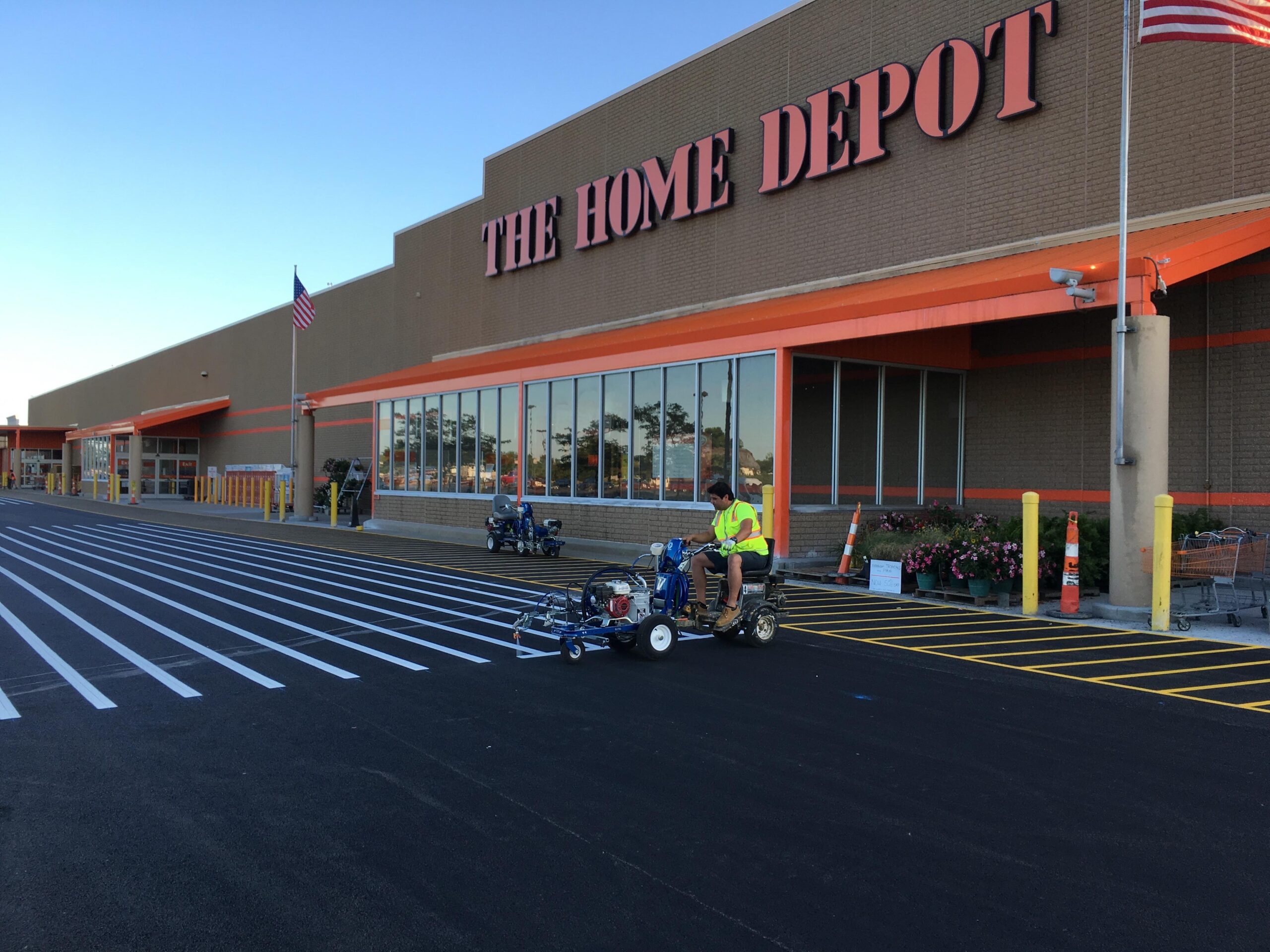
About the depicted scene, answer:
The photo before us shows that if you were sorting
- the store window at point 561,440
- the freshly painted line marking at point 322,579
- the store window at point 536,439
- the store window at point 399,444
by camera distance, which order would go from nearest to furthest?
the freshly painted line marking at point 322,579, the store window at point 561,440, the store window at point 536,439, the store window at point 399,444

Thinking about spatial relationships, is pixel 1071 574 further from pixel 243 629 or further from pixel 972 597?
pixel 243 629

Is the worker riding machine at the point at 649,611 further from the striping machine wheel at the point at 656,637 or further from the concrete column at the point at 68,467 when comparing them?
the concrete column at the point at 68,467

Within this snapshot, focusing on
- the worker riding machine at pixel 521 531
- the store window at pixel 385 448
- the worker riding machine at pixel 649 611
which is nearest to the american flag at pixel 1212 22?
the worker riding machine at pixel 649 611

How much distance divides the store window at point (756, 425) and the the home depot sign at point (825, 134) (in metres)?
5.41

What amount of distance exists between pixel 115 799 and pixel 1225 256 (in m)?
13.5

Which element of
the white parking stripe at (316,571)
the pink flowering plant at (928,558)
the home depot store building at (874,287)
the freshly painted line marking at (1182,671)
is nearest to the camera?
the freshly painted line marking at (1182,671)

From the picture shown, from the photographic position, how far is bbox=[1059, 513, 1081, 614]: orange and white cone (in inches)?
469

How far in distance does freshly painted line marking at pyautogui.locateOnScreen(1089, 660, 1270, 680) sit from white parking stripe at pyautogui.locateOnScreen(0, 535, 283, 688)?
24.1 ft

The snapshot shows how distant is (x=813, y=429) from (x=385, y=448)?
16.8 metres

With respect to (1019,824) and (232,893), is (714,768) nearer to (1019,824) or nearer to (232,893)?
(1019,824)

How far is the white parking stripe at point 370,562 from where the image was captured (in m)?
14.5

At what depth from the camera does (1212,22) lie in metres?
10.1

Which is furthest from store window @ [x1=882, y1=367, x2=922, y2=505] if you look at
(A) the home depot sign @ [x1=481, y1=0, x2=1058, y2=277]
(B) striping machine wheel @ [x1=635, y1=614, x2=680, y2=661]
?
(B) striping machine wheel @ [x1=635, y1=614, x2=680, y2=661]

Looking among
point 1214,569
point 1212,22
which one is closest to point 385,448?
point 1214,569
